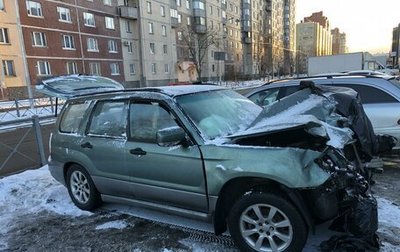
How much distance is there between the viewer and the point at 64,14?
1379 inches

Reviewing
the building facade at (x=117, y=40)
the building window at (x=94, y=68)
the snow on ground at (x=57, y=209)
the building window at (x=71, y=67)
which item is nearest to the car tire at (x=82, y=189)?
the snow on ground at (x=57, y=209)

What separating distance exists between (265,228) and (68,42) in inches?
1418

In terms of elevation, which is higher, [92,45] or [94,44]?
[94,44]

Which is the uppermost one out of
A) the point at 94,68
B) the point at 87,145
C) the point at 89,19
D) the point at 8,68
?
the point at 89,19

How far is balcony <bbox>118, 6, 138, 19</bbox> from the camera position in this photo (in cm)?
4197

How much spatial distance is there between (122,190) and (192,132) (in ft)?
4.59

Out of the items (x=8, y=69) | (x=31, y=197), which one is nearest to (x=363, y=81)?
A: (x=31, y=197)

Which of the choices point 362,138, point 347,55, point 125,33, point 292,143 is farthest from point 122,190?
point 125,33

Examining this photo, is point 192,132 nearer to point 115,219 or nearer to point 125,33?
point 115,219

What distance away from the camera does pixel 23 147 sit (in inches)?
412

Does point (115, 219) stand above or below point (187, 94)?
below

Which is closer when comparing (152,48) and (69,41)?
(69,41)

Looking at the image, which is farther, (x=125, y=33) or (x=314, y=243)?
(x=125, y=33)

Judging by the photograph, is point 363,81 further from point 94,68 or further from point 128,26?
point 128,26
